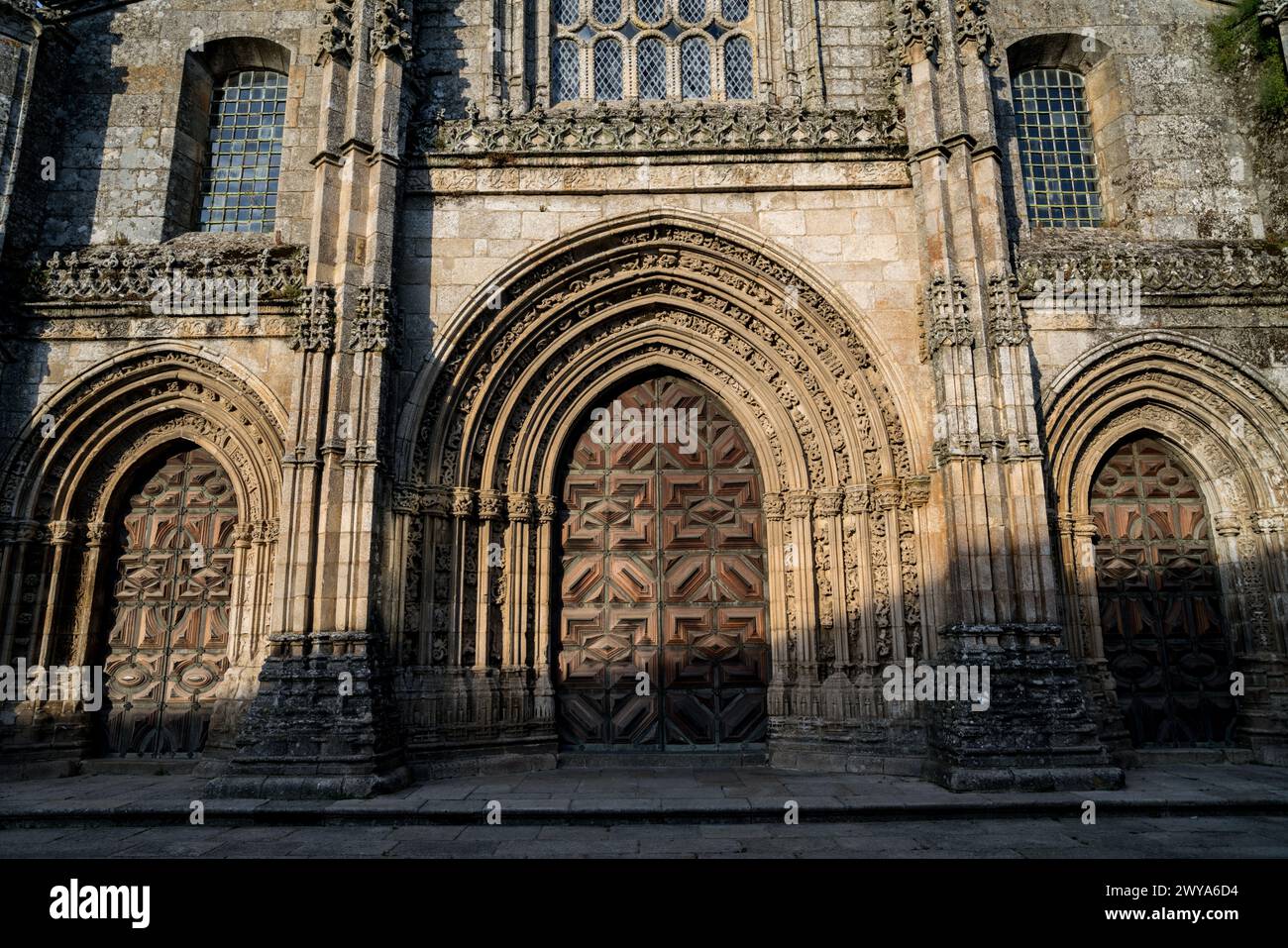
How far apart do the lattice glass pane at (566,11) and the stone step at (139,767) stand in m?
12.5

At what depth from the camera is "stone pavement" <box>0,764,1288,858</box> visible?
7.09 metres

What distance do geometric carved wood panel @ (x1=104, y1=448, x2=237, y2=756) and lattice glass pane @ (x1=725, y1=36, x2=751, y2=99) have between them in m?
9.94

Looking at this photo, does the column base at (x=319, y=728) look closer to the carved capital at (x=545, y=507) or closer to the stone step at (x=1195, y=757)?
the carved capital at (x=545, y=507)

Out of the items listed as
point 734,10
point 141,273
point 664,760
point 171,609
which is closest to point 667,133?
point 734,10

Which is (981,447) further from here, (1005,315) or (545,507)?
(545,507)

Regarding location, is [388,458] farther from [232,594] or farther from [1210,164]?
[1210,164]

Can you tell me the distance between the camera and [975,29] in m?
11.5

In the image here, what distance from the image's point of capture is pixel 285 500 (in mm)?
10055

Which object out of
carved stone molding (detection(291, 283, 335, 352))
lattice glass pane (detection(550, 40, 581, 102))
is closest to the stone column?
lattice glass pane (detection(550, 40, 581, 102))

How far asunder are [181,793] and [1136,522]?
12979 mm

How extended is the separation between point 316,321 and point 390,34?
170 inches

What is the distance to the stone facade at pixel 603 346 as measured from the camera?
10.5 metres

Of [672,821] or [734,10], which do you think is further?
[734,10]

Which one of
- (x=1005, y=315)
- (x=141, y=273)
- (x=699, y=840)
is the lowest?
(x=699, y=840)
